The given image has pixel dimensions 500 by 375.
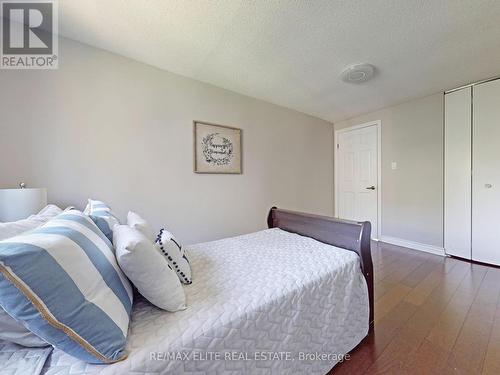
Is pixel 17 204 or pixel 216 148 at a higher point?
pixel 216 148

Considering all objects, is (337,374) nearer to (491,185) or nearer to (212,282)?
(212,282)

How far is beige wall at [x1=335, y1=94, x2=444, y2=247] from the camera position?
2.86 metres

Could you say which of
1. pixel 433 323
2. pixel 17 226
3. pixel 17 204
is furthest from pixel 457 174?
pixel 17 204

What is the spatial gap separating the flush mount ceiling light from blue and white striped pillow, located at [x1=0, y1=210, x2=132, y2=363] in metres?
2.68

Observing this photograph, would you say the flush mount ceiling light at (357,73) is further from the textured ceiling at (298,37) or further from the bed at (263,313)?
the bed at (263,313)

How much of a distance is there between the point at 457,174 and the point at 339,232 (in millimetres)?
2375

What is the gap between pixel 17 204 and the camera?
1.34m

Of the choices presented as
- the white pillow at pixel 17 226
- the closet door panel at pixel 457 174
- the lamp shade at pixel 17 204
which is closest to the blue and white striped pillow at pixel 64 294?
the white pillow at pixel 17 226

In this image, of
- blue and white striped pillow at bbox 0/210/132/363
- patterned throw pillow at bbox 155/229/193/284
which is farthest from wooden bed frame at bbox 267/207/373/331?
blue and white striped pillow at bbox 0/210/132/363

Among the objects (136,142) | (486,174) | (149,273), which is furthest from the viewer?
(486,174)

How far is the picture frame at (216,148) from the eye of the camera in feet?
8.39

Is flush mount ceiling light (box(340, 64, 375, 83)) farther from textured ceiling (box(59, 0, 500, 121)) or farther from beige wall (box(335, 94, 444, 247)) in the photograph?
beige wall (box(335, 94, 444, 247))

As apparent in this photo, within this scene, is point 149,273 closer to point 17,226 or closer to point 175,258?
point 175,258

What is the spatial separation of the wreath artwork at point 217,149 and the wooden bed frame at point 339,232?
115 cm
